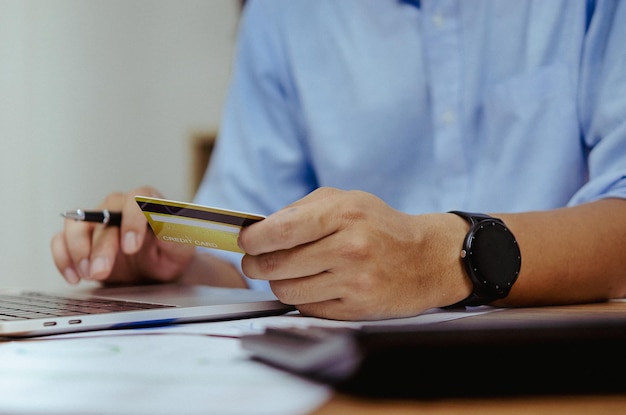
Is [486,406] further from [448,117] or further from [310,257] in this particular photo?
[448,117]

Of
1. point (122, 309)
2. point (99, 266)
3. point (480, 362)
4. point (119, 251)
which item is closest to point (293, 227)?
point (122, 309)

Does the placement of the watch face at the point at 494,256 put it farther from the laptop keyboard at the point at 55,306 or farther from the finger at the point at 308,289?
the laptop keyboard at the point at 55,306

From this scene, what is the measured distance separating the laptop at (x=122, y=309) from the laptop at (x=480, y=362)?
287 millimetres

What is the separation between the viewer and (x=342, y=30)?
1214mm

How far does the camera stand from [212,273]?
3.44ft

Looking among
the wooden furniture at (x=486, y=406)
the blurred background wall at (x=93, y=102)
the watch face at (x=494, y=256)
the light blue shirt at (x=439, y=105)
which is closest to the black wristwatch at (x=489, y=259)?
the watch face at (x=494, y=256)

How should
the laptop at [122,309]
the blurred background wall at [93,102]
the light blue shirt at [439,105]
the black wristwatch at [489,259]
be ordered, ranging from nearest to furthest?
1. the laptop at [122,309]
2. the black wristwatch at [489,259]
3. the light blue shirt at [439,105]
4. the blurred background wall at [93,102]

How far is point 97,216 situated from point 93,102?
168cm

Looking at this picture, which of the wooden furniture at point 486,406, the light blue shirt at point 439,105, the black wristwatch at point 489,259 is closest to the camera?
the wooden furniture at point 486,406

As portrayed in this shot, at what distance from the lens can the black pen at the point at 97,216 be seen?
867mm

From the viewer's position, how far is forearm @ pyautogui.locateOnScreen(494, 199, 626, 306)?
70cm

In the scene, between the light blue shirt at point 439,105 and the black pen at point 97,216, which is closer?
the black pen at point 97,216

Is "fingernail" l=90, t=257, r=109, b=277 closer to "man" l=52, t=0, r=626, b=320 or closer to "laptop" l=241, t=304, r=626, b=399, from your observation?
"man" l=52, t=0, r=626, b=320

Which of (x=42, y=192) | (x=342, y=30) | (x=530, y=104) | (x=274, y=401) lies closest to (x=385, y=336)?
(x=274, y=401)
